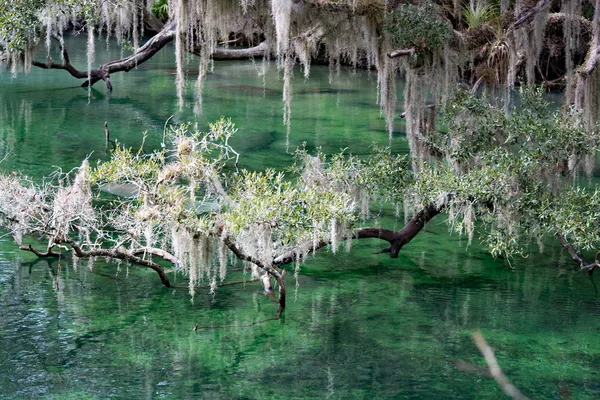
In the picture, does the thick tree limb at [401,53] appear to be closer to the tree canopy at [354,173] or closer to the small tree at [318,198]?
the tree canopy at [354,173]

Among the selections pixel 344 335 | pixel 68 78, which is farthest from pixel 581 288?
pixel 68 78

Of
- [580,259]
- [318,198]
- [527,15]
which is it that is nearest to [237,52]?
[527,15]

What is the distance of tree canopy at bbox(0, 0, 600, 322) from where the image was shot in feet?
28.7

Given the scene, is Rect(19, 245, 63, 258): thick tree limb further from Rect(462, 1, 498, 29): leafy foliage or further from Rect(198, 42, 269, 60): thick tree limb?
Rect(462, 1, 498, 29): leafy foliage

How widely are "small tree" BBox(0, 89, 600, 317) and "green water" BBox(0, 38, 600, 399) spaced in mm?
411

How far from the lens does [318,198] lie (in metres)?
8.96

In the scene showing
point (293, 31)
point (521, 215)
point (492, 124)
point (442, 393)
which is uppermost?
point (293, 31)

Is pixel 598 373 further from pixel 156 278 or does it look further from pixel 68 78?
pixel 68 78

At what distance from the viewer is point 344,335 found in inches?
350

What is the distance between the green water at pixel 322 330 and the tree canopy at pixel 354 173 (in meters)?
0.38

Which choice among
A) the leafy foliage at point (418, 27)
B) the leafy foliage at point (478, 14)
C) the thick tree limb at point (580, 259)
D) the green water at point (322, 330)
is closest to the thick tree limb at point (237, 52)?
the leafy foliage at point (478, 14)

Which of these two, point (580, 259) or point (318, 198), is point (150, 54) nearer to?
point (318, 198)

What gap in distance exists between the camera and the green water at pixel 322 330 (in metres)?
7.73

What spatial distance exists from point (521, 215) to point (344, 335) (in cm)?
262
